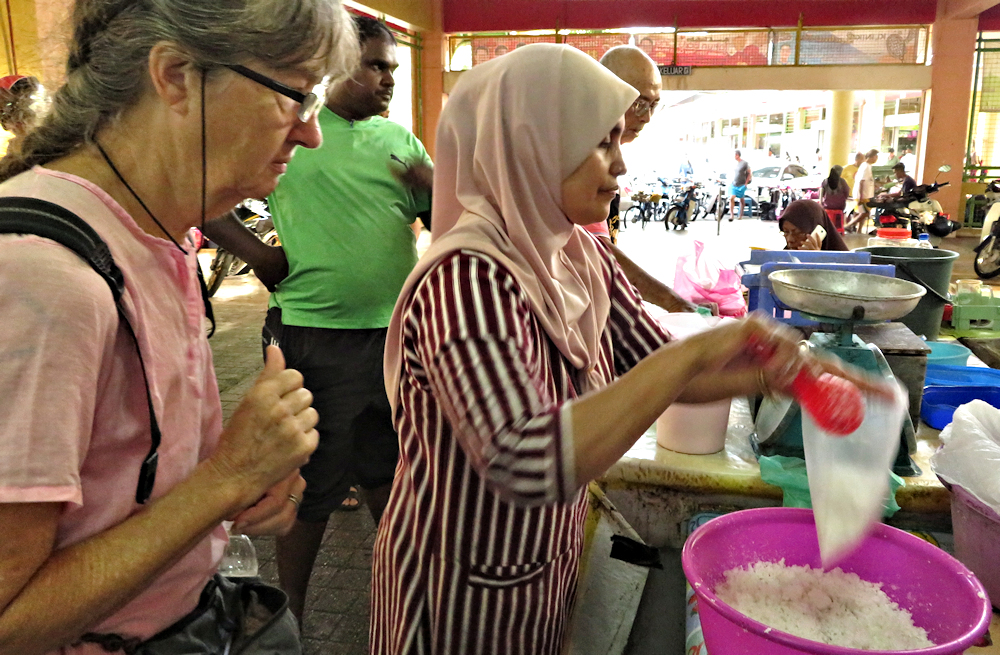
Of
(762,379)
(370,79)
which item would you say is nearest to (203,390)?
(762,379)

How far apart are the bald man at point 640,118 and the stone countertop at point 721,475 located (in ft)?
2.79

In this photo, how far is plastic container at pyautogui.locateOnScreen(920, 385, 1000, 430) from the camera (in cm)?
211

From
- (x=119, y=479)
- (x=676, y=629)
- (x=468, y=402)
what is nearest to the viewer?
(x=119, y=479)

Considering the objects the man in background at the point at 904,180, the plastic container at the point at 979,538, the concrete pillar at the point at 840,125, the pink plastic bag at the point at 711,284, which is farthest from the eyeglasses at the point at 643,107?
the concrete pillar at the point at 840,125

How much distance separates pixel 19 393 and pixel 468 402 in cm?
53

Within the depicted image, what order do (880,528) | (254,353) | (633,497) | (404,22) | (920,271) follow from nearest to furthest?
(880,528) < (633,497) < (920,271) < (254,353) < (404,22)

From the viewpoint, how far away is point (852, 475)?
1.13 m

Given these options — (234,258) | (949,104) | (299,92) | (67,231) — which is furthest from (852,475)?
(949,104)

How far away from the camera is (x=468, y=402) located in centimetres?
102

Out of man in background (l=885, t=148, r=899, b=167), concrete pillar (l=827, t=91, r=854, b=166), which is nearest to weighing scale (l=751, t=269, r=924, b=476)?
concrete pillar (l=827, t=91, r=854, b=166)

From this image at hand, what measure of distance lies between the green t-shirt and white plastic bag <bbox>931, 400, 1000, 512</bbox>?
1633 mm

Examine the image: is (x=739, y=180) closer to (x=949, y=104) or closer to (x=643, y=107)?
(x=949, y=104)

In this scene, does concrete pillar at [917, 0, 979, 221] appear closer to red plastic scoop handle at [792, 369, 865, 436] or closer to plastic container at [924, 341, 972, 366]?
plastic container at [924, 341, 972, 366]

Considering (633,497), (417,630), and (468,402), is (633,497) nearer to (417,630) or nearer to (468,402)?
(417,630)
